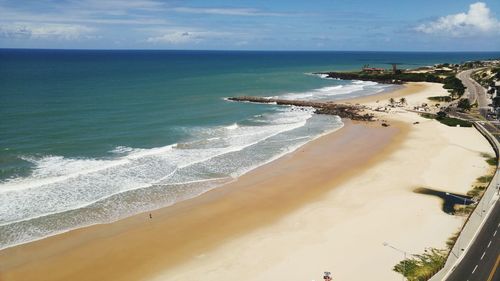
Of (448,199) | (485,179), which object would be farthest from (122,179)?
(485,179)

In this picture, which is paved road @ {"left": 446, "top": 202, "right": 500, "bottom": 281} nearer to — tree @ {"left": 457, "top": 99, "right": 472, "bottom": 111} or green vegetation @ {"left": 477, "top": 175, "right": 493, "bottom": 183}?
green vegetation @ {"left": 477, "top": 175, "right": 493, "bottom": 183}

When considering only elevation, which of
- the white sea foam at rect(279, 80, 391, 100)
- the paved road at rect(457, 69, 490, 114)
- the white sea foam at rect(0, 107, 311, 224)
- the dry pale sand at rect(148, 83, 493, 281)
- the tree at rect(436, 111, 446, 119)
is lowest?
the dry pale sand at rect(148, 83, 493, 281)

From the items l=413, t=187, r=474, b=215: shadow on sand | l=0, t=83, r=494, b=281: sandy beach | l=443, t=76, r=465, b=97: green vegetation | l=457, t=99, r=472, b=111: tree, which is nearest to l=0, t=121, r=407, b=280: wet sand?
l=0, t=83, r=494, b=281: sandy beach

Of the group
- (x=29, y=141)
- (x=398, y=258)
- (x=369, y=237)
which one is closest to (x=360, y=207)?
(x=369, y=237)

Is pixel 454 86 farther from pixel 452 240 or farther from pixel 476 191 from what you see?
pixel 452 240

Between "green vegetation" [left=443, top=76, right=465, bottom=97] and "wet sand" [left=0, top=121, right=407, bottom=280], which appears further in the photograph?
"green vegetation" [left=443, top=76, right=465, bottom=97]

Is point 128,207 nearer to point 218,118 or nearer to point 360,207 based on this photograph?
point 360,207

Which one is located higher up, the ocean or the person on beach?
the ocean

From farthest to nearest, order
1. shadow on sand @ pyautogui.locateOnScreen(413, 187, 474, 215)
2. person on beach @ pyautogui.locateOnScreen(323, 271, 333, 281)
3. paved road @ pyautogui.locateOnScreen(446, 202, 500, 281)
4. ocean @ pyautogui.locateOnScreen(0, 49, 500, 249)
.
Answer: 1. shadow on sand @ pyautogui.locateOnScreen(413, 187, 474, 215)
2. ocean @ pyautogui.locateOnScreen(0, 49, 500, 249)
3. person on beach @ pyautogui.locateOnScreen(323, 271, 333, 281)
4. paved road @ pyautogui.locateOnScreen(446, 202, 500, 281)
